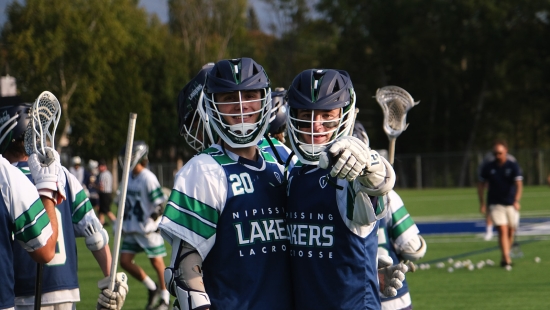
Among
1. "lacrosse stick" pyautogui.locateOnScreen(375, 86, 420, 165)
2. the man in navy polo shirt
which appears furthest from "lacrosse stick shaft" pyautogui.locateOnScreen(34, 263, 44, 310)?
the man in navy polo shirt

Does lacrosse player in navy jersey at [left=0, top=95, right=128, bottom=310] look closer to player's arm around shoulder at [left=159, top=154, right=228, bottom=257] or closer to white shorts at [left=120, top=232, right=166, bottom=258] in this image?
player's arm around shoulder at [left=159, top=154, right=228, bottom=257]

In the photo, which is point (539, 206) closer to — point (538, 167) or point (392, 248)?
point (538, 167)

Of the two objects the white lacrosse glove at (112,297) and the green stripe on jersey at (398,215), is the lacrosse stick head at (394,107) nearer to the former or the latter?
the green stripe on jersey at (398,215)

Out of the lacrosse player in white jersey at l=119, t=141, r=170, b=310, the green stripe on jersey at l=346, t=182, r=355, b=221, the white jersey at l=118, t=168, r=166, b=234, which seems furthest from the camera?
the white jersey at l=118, t=168, r=166, b=234

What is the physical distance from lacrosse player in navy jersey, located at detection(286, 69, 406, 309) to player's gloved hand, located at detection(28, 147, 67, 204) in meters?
1.39

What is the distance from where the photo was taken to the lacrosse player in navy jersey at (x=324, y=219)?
4047mm

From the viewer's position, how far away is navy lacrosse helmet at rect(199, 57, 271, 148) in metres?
4.25

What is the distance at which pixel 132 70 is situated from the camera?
2147 inches

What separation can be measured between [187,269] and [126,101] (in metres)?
51.1

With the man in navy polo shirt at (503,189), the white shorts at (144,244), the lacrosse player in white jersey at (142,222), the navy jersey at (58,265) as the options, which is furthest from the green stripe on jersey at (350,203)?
the man in navy polo shirt at (503,189)

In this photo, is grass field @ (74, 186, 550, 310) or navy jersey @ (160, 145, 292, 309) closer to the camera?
navy jersey @ (160, 145, 292, 309)

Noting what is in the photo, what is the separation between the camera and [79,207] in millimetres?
5852

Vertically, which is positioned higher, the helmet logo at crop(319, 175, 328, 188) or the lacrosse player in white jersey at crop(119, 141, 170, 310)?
the helmet logo at crop(319, 175, 328, 188)

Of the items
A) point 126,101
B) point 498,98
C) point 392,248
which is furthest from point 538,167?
point 392,248
